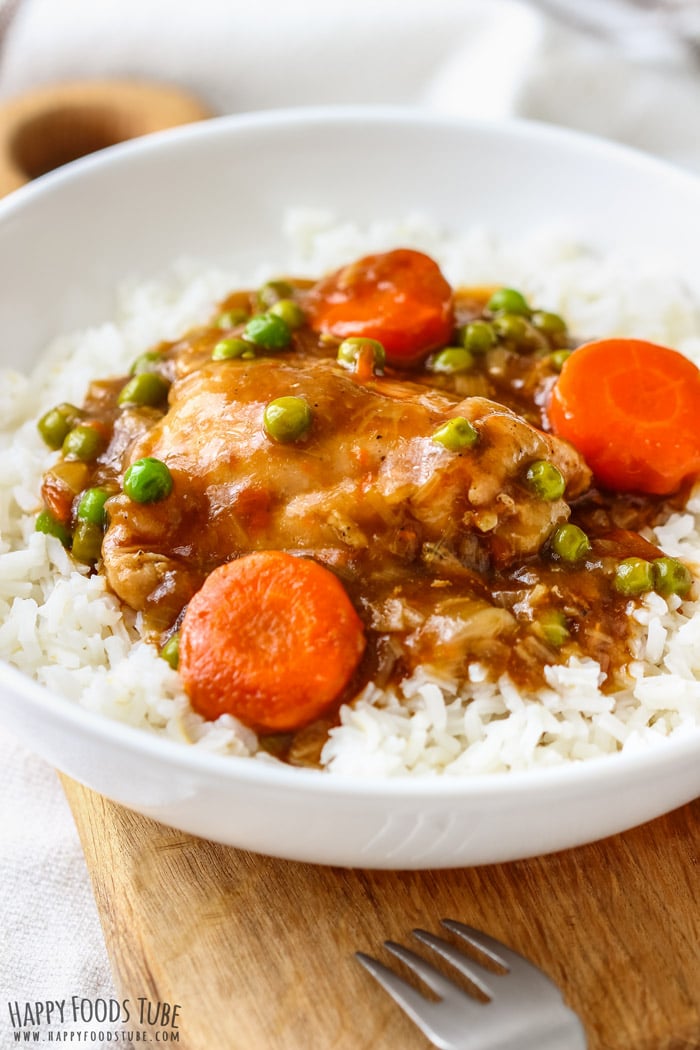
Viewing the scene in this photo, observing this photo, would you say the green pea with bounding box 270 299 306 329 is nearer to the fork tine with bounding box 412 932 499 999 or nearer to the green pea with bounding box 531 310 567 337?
the green pea with bounding box 531 310 567 337

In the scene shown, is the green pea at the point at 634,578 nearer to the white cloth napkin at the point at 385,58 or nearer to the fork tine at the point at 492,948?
the fork tine at the point at 492,948

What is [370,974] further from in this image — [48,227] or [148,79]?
[148,79]

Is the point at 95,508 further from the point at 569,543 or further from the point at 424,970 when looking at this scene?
the point at 424,970

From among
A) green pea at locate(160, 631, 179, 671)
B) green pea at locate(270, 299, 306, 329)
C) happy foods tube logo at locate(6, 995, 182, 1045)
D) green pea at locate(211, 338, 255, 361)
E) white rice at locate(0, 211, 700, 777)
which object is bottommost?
happy foods tube logo at locate(6, 995, 182, 1045)

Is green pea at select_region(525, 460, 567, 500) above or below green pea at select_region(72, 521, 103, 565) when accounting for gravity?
above

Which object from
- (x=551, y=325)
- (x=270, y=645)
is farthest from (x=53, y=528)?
(x=551, y=325)

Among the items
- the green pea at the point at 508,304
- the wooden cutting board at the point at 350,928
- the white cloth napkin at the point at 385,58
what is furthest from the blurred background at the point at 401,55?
the wooden cutting board at the point at 350,928

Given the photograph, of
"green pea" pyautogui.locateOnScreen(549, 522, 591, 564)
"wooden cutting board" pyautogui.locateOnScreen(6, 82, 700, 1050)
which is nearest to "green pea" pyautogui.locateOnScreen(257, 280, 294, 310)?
"green pea" pyautogui.locateOnScreen(549, 522, 591, 564)
